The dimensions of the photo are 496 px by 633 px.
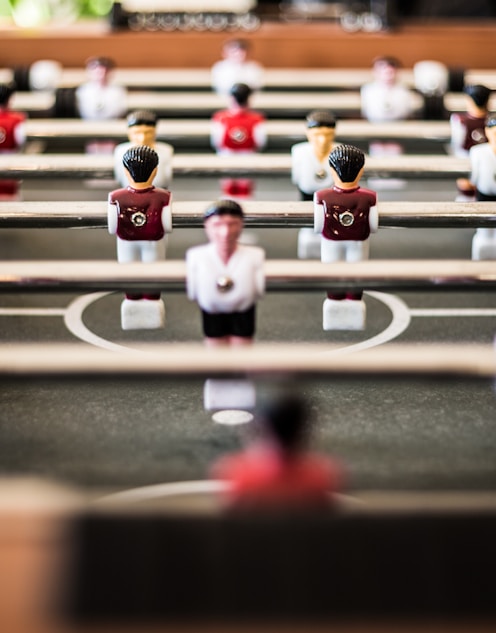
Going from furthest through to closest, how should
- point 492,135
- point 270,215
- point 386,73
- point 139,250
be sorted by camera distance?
1. point 386,73
2. point 492,135
3. point 270,215
4. point 139,250

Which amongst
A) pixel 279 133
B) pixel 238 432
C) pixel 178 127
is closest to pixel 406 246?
pixel 279 133

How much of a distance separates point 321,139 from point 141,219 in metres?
1.06

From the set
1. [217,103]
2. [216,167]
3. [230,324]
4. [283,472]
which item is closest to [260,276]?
[230,324]

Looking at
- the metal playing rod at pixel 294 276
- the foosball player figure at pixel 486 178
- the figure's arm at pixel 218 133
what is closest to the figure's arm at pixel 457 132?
the foosball player figure at pixel 486 178

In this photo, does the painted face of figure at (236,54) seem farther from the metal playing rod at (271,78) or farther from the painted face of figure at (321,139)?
the painted face of figure at (321,139)

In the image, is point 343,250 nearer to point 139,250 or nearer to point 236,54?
point 139,250

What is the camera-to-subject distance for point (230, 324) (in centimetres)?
332

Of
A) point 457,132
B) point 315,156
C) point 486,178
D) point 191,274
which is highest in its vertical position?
point 457,132

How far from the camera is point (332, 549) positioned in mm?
1842

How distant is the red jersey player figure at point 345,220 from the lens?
374 cm

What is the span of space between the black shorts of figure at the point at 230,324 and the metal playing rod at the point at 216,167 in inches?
66.7

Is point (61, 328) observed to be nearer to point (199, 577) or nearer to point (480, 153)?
point (480, 153)

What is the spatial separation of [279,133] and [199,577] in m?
4.21

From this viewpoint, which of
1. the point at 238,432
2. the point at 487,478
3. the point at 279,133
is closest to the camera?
the point at 487,478
